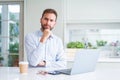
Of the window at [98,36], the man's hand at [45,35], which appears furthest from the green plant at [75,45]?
the man's hand at [45,35]

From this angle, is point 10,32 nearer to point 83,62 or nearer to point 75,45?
point 75,45

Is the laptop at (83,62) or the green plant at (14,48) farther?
the green plant at (14,48)

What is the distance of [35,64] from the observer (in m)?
2.10

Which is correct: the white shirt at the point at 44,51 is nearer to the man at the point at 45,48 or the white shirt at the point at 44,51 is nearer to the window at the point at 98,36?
the man at the point at 45,48

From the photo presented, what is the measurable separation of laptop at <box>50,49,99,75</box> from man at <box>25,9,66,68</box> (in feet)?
1.33

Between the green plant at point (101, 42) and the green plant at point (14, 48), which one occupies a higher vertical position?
the green plant at point (101, 42)

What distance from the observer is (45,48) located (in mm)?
2266

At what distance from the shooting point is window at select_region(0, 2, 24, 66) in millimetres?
4215

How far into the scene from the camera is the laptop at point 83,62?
5.43 feet

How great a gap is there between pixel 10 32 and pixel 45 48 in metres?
2.15

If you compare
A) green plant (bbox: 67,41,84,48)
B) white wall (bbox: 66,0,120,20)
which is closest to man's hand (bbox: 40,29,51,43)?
green plant (bbox: 67,41,84,48)

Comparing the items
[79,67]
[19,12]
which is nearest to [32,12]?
[19,12]

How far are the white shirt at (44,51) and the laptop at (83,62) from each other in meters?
0.41

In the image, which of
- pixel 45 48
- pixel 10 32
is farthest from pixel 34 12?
pixel 45 48
